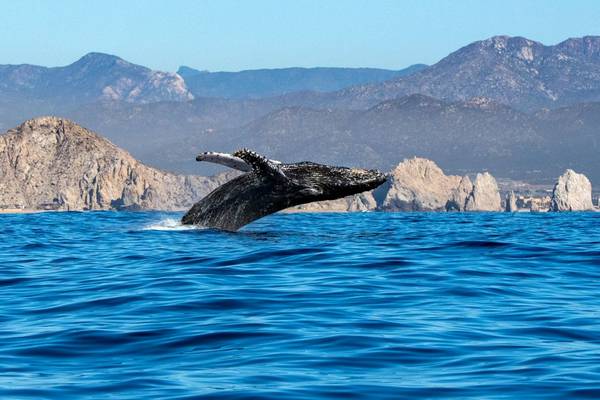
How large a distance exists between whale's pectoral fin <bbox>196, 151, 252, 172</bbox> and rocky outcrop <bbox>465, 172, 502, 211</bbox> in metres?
150

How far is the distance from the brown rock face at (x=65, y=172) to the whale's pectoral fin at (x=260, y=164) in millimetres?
99490

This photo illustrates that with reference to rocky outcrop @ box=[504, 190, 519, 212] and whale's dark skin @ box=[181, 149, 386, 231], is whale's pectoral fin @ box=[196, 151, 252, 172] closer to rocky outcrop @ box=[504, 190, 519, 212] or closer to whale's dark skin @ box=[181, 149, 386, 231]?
whale's dark skin @ box=[181, 149, 386, 231]

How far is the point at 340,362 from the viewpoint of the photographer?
10.5 m

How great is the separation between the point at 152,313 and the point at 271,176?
1003 centimetres

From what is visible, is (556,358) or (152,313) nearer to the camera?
(556,358)

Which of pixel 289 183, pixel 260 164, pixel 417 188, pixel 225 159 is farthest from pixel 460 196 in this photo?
pixel 260 164

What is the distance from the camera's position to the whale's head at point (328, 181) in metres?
23.6

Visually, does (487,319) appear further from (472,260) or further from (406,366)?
(472,260)

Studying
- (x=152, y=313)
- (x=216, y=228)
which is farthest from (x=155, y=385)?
(x=216, y=228)

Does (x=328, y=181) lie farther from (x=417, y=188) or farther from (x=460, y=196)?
(x=460, y=196)

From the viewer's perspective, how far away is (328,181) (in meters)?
23.7

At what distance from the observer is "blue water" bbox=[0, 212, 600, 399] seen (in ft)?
31.8

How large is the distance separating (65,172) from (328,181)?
103149mm

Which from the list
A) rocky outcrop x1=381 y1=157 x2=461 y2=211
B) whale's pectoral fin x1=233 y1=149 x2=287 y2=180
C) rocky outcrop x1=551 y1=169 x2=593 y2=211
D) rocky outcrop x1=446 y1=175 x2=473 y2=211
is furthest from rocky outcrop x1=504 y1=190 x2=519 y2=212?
whale's pectoral fin x1=233 y1=149 x2=287 y2=180
